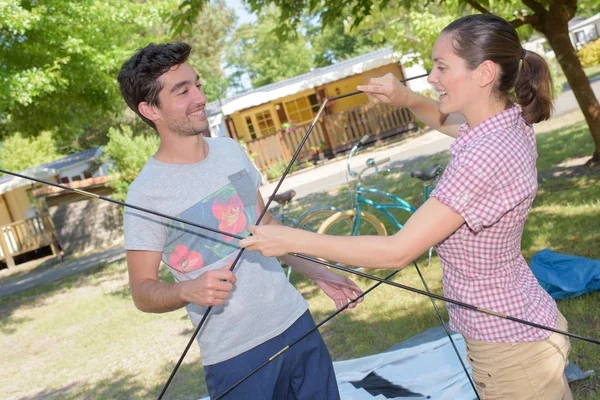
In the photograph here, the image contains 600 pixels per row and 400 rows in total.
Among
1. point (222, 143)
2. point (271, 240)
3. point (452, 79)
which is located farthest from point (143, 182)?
point (452, 79)

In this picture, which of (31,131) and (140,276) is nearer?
(140,276)

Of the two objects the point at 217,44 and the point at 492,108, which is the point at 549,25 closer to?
the point at 492,108

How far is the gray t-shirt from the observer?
2.17 metres

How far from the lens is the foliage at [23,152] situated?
2905 cm

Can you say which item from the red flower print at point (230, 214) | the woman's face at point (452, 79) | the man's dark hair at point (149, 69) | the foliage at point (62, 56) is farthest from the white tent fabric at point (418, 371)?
the foliage at point (62, 56)

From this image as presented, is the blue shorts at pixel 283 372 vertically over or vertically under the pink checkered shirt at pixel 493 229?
under

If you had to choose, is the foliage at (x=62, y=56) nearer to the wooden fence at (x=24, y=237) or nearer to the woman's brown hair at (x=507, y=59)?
the wooden fence at (x=24, y=237)

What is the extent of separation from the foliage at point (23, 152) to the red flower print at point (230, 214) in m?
28.8

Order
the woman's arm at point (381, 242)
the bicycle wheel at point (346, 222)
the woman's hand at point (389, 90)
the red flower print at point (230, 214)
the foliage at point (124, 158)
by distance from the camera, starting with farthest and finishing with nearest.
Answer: the foliage at point (124, 158), the bicycle wheel at point (346, 222), the red flower print at point (230, 214), the woman's hand at point (389, 90), the woman's arm at point (381, 242)

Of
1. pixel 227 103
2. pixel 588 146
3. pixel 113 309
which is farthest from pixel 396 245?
pixel 227 103

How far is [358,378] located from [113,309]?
17.0 feet

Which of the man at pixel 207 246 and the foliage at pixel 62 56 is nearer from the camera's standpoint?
the man at pixel 207 246

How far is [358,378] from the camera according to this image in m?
4.03

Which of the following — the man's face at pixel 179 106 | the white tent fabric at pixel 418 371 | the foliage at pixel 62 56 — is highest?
the foliage at pixel 62 56
